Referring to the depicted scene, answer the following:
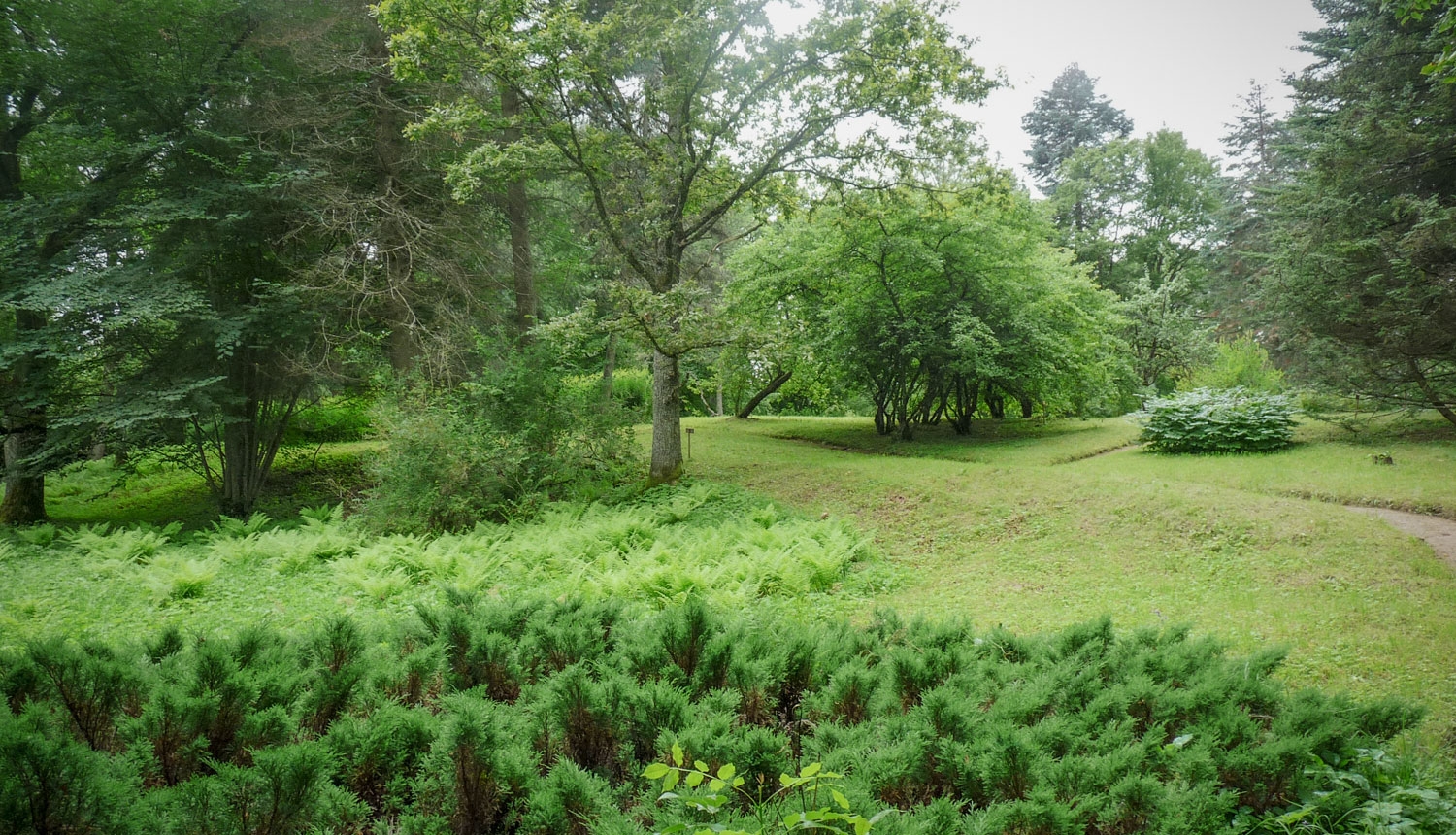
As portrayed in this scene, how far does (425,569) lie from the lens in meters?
7.45

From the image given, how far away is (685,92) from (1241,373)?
15.9 metres

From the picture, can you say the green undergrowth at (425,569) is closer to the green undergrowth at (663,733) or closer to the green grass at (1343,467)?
the green undergrowth at (663,733)

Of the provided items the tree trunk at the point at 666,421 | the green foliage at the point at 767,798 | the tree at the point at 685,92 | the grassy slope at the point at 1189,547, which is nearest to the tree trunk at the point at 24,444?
the tree at the point at 685,92

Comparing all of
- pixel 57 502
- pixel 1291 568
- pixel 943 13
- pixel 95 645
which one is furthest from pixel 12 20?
pixel 1291 568

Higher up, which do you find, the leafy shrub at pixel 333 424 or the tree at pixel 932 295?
the tree at pixel 932 295

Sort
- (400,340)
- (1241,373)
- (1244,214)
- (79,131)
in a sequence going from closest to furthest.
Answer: (79,131)
(400,340)
(1241,373)
(1244,214)

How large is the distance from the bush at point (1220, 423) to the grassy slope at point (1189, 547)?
81 centimetres

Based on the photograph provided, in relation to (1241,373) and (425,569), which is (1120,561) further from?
(1241,373)

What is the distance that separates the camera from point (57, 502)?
14.7 meters

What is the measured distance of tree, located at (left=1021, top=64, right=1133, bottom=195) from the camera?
3253cm

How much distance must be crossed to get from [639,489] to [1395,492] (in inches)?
414

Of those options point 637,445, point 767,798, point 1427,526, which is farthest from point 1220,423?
point 767,798

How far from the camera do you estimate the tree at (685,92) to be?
9.38 m

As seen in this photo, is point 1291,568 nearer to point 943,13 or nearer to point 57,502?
point 943,13
